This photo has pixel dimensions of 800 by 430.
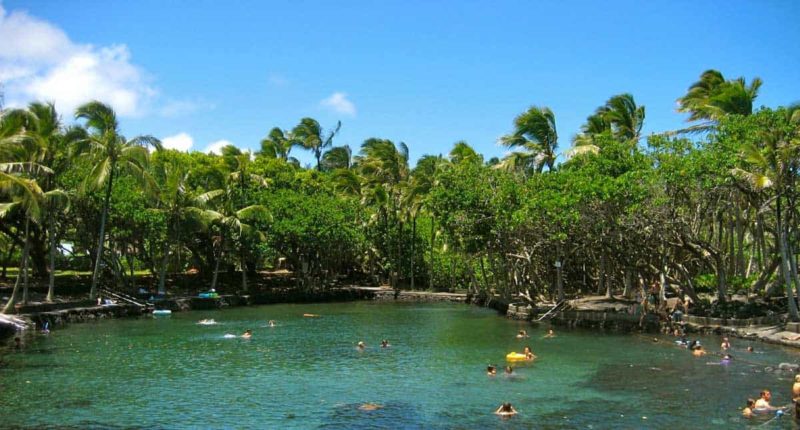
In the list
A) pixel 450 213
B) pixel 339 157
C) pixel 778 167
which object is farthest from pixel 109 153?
pixel 339 157

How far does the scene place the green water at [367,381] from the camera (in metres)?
18.3

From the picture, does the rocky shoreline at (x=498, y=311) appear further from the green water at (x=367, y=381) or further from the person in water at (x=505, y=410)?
the person in water at (x=505, y=410)

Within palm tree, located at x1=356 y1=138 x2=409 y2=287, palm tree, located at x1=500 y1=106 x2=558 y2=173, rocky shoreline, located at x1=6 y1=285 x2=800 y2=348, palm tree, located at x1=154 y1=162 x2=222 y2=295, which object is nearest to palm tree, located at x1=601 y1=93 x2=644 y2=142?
palm tree, located at x1=500 y1=106 x2=558 y2=173

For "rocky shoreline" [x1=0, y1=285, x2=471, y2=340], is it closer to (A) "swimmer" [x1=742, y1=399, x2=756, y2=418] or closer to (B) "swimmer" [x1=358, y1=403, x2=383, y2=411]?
(B) "swimmer" [x1=358, y1=403, x2=383, y2=411]

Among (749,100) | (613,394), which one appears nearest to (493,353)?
(613,394)

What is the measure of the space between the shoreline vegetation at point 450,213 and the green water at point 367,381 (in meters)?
6.17

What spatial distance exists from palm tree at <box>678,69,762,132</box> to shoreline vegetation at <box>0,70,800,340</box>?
0.44ft

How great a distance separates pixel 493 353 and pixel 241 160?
124 feet

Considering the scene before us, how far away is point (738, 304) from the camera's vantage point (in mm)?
35219

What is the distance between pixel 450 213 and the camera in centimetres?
4644

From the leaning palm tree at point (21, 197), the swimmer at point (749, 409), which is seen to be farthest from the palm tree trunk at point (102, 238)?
the swimmer at point (749, 409)

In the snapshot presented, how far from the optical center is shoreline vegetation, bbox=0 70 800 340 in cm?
3278

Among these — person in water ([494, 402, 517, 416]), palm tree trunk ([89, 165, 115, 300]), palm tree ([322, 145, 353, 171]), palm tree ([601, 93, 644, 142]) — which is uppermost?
palm tree ([322, 145, 353, 171])

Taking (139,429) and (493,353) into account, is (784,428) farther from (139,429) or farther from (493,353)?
(139,429)
